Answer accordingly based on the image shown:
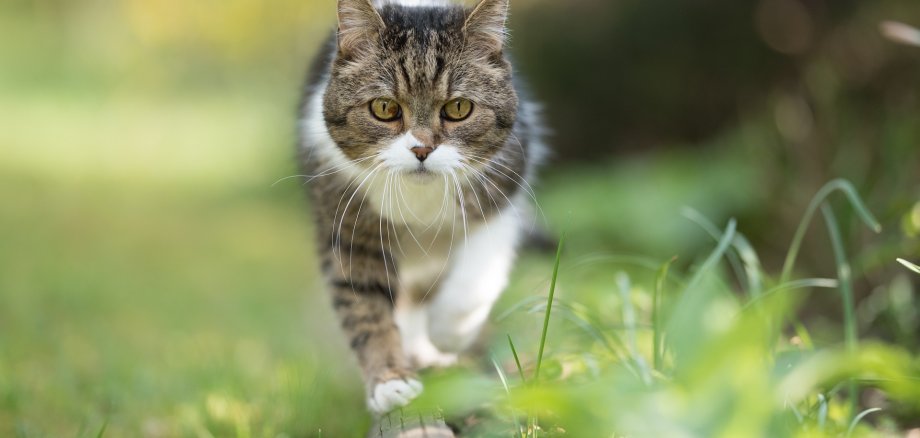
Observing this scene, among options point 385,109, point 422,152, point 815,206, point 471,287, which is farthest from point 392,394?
point 815,206

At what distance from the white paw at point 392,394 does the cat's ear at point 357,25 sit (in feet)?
2.96

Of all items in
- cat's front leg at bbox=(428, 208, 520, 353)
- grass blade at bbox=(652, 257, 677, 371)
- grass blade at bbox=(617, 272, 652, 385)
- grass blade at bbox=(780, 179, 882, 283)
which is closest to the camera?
grass blade at bbox=(617, 272, 652, 385)

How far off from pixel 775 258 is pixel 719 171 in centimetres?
70

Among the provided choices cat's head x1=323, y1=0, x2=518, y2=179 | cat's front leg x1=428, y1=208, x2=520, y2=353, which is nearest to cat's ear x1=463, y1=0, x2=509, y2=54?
cat's head x1=323, y1=0, x2=518, y2=179

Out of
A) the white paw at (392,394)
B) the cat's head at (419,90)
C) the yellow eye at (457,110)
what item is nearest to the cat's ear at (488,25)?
the cat's head at (419,90)

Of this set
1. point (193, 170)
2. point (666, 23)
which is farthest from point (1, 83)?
point (666, 23)

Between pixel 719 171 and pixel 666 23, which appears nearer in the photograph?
pixel 719 171

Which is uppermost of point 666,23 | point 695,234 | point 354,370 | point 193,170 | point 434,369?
point 666,23

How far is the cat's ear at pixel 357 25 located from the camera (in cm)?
236

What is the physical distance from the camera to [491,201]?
2.62 meters

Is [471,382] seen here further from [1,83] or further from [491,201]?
[1,83]

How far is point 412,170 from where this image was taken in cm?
230

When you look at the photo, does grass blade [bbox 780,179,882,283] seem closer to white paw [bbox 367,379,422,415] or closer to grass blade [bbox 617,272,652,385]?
grass blade [bbox 617,272,652,385]

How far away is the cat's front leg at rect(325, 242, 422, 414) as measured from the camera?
8.02ft
